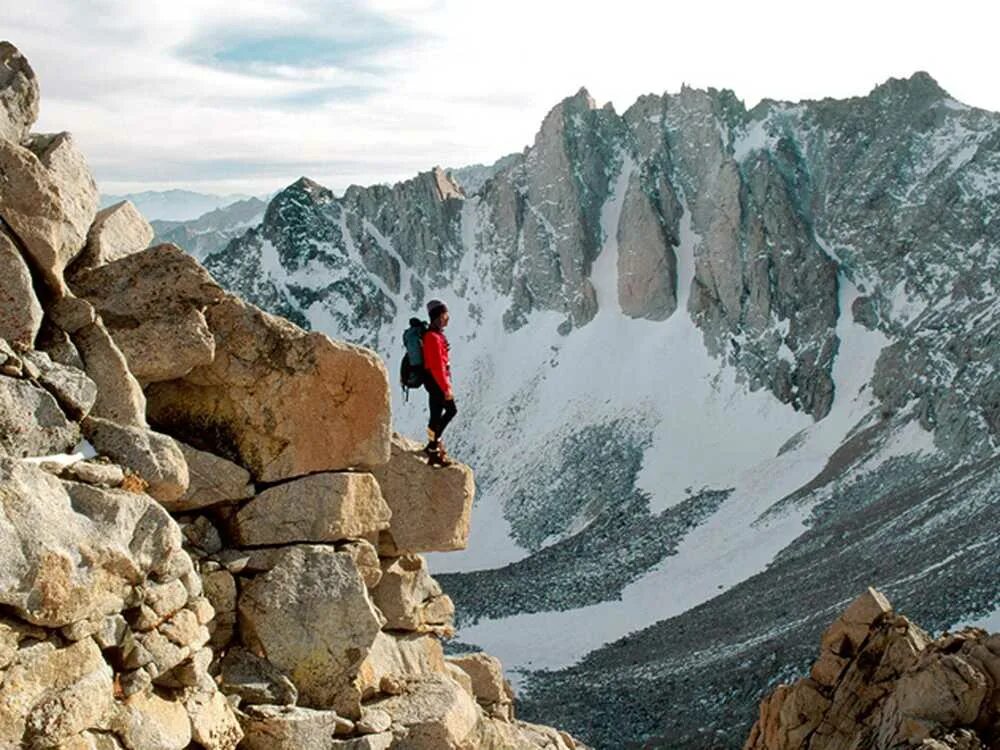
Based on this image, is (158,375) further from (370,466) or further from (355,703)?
(355,703)

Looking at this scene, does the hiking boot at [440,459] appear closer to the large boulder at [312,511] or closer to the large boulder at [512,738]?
the large boulder at [312,511]

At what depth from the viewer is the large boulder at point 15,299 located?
11.0 metres

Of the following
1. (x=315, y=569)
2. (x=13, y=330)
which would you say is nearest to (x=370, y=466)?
(x=315, y=569)

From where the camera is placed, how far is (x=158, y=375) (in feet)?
44.5

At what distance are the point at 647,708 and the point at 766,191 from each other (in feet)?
253

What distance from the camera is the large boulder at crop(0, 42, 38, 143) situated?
1312 centimetres

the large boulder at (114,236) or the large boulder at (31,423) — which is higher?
the large boulder at (114,236)

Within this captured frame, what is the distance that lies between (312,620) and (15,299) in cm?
561

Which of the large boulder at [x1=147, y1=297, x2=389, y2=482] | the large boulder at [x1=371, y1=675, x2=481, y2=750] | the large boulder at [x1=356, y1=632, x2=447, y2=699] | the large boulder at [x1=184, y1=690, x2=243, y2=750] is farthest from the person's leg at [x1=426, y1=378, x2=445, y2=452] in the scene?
the large boulder at [x1=184, y1=690, x2=243, y2=750]

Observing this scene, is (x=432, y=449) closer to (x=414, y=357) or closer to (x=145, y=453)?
(x=414, y=357)

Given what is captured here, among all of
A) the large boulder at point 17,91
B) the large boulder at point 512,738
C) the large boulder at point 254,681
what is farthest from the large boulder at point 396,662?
the large boulder at point 17,91

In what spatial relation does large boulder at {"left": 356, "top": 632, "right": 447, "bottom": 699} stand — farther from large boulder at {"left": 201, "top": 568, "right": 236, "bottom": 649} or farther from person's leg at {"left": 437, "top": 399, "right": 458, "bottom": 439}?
person's leg at {"left": 437, "top": 399, "right": 458, "bottom": 439}

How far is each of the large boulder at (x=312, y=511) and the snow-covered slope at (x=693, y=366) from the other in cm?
3032

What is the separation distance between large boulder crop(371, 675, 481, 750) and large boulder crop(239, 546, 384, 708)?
1191 millimetres
